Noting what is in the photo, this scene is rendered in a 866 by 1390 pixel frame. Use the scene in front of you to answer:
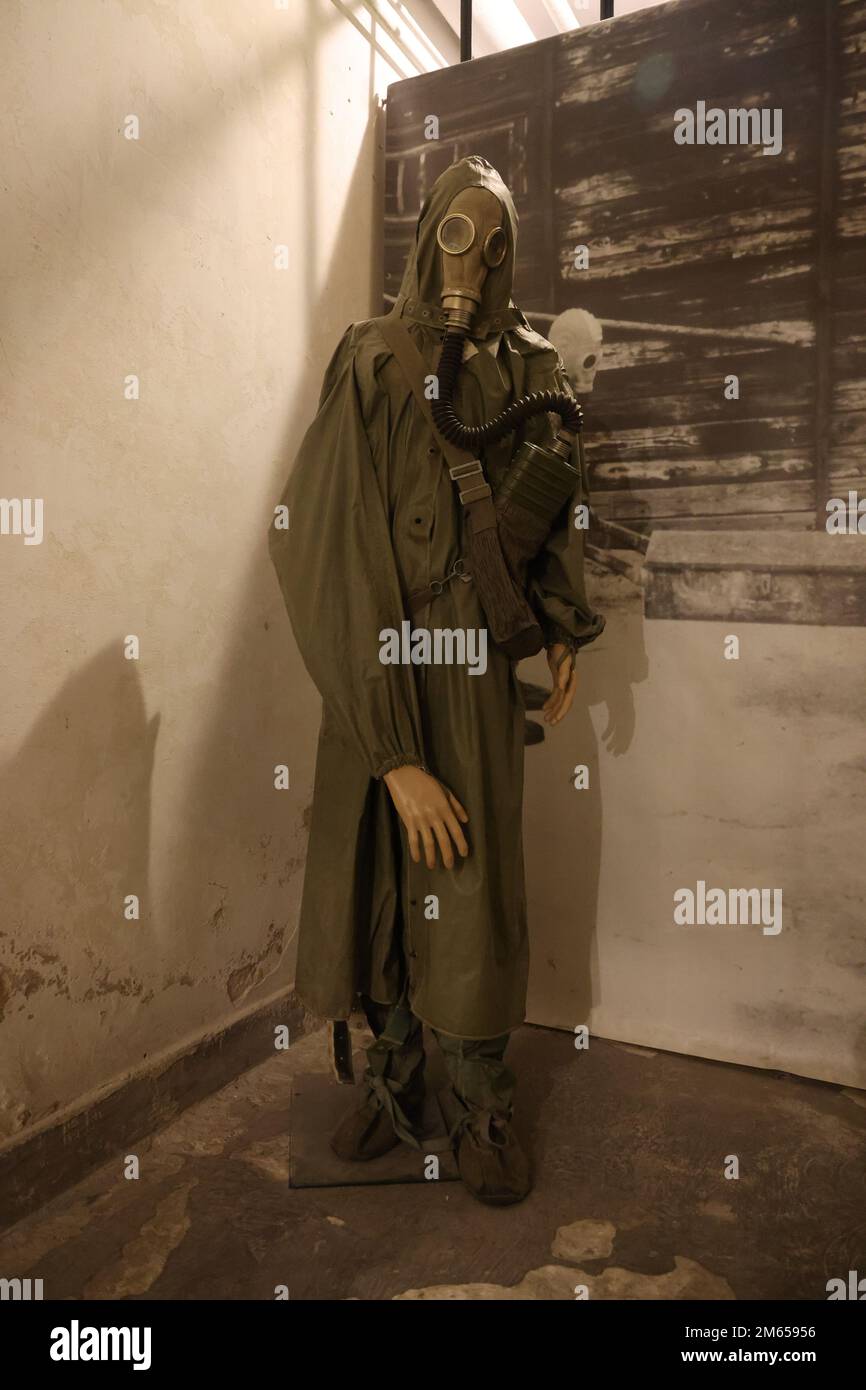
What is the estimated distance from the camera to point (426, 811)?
59.6 inches

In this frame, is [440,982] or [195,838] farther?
[195,838]

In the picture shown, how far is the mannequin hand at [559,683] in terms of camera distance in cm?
182

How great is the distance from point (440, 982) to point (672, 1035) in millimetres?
932

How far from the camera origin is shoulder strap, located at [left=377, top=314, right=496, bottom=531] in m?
1.56

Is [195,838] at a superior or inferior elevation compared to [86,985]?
A: superior

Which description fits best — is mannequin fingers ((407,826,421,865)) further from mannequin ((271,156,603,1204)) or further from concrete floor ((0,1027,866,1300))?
concrete floor ((0,1027,866,1300))

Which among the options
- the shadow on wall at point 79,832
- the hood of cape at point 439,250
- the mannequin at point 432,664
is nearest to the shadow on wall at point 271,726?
the shadow on wall at point 79,832

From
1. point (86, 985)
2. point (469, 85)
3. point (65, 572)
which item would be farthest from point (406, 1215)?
point (469, 85)

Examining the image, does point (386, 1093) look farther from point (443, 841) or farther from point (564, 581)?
point (564, 581)

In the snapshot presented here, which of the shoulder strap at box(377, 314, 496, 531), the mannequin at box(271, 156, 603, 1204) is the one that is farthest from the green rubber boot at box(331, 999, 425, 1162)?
the shoulder strap at box(377, 314, 496, 531)

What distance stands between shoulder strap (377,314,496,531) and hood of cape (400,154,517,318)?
0.36 ft

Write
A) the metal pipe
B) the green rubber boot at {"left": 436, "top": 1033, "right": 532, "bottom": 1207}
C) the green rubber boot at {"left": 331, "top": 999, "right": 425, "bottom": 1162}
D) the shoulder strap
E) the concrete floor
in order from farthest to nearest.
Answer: the metal pipe
the green rubber boot at {"left": 331, "top": 999, "right": 425, "bottom": 1162}
the green rubber boot at {"left": 436, "top": 1033, "right": 532, "bottom": 1207}
the shoulder strap
the concrete floor
